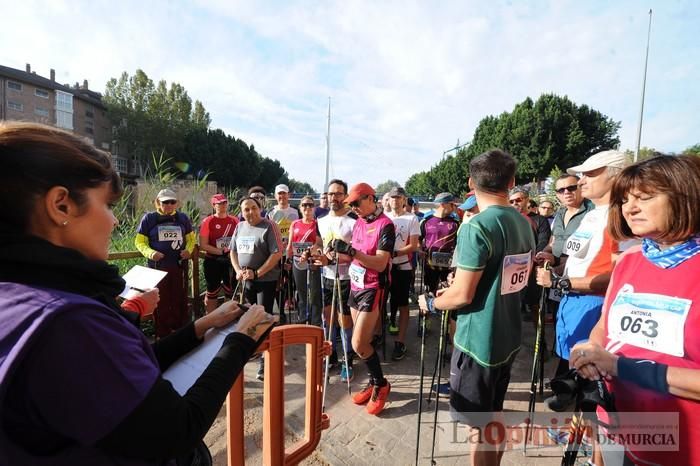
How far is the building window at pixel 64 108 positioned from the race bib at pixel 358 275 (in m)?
57.9

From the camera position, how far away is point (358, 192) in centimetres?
352

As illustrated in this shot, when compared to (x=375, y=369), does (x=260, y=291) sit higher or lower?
higher

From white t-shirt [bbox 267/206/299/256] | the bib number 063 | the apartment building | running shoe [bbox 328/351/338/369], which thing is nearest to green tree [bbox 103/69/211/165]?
the apartment building

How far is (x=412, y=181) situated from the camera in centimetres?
7425

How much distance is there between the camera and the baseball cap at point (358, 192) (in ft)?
11.5

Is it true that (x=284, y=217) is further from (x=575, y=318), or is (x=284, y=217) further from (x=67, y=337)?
(x=67, y=337)

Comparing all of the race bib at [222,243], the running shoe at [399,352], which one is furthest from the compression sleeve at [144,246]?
the running shoe at [399,352]

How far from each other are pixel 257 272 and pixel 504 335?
9.60ft

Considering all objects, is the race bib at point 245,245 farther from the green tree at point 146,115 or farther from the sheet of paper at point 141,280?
the green tree at point 146,115

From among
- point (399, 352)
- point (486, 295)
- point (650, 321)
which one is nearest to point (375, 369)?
point (399, 352)

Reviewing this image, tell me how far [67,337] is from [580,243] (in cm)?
310

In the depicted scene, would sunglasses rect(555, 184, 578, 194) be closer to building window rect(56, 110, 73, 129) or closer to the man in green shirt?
the man in green shirt

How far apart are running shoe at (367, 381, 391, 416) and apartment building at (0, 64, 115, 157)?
172ft

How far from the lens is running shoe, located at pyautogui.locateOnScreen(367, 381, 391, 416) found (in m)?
3.23
